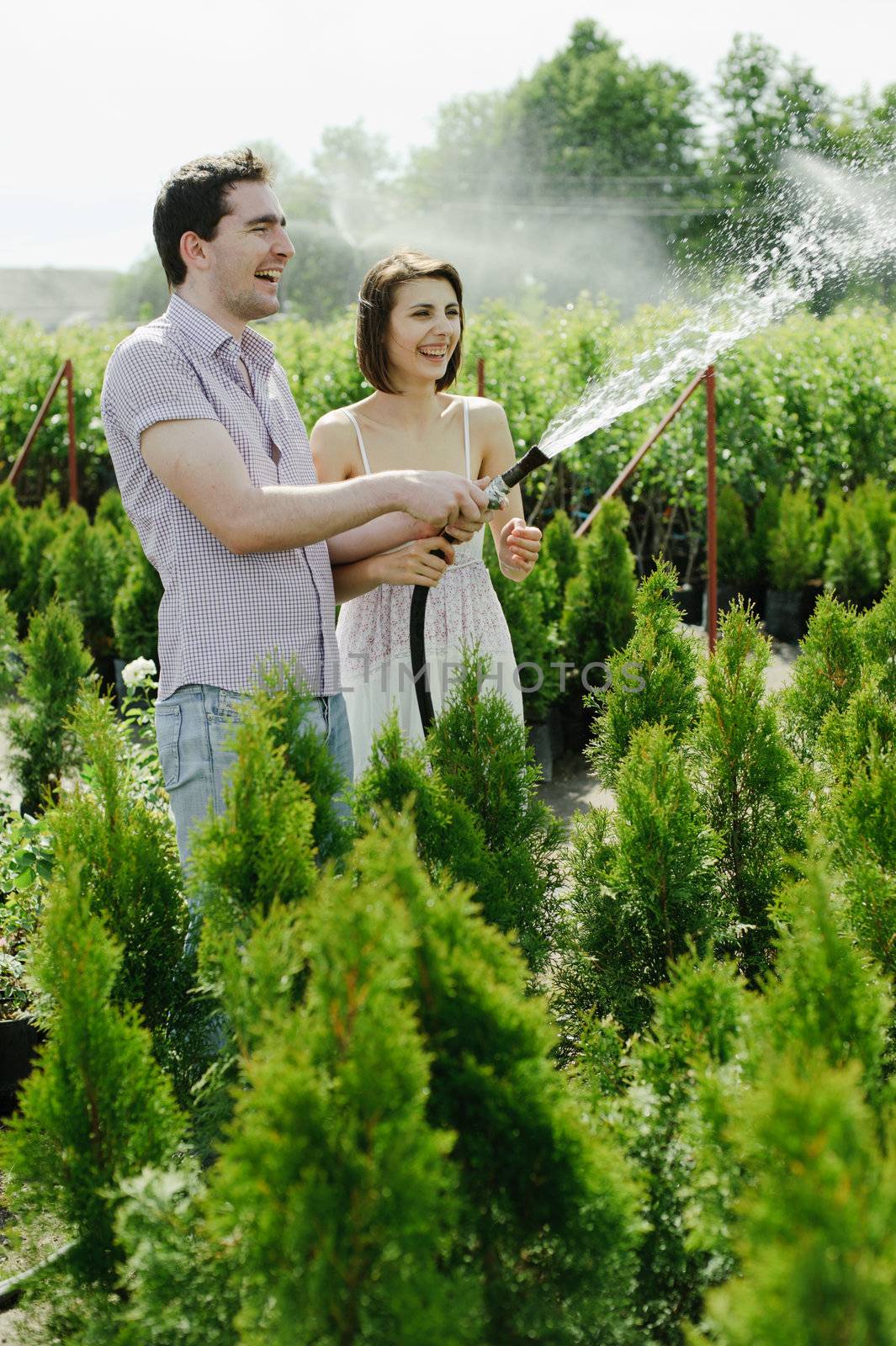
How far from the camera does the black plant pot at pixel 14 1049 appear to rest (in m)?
3.56

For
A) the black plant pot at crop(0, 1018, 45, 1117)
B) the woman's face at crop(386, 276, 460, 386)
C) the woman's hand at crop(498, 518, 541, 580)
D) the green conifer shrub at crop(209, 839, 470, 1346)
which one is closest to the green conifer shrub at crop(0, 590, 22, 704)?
the black plant pot at crop(0, 1018, 45, 1117)

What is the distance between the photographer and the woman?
11.9ft

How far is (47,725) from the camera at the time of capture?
6.13 m

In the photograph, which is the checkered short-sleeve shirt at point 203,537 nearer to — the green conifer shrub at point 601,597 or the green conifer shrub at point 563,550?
the green conifer shrub at point 601,597

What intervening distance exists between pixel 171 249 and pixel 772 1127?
2261 mm

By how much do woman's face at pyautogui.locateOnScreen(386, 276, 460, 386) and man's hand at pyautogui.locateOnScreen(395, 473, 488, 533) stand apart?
101cm

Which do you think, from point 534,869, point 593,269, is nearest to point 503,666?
point 534,869

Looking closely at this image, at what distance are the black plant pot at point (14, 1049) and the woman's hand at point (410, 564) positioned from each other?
5.84ft

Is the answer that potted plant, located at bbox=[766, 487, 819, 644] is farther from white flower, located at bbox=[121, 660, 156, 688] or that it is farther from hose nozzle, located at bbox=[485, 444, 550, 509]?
hose nozzle, located at bbox=[485, 444, 550, 509]

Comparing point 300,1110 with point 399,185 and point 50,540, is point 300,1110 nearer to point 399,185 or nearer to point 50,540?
point 50,540

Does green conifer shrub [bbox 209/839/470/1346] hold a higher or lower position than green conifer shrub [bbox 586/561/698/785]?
lower

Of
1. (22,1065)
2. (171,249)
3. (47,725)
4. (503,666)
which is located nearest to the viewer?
(171,249)

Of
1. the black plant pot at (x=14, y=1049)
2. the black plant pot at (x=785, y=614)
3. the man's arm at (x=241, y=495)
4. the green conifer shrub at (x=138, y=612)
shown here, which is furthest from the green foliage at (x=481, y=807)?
the black plant pot at (x=785, y=614)

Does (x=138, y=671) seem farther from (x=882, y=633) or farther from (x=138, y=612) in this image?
(x=138, y=612)
